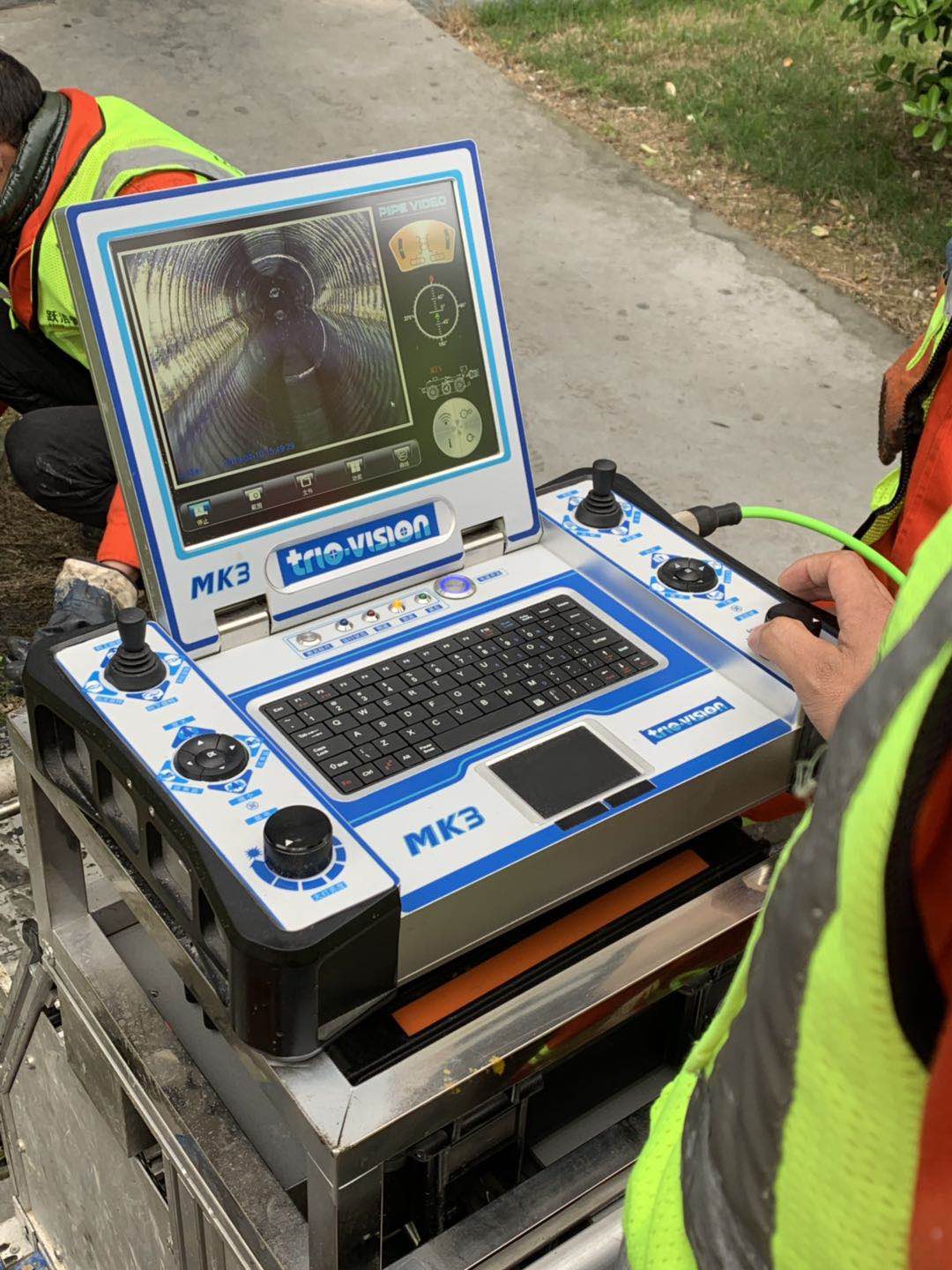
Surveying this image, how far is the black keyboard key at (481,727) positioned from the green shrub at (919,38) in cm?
320

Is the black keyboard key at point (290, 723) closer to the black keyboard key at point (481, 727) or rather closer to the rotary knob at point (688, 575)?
the black keyboard key at point (481, 727)

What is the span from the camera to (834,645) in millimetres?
1013

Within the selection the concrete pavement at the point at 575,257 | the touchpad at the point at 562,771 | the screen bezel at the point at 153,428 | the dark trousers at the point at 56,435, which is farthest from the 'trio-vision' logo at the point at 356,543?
the concrete pavement at the point at 575,257

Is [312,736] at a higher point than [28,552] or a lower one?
higher

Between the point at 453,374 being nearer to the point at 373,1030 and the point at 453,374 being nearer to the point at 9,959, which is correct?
the point at 373,1030

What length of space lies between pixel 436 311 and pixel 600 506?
0.75ft

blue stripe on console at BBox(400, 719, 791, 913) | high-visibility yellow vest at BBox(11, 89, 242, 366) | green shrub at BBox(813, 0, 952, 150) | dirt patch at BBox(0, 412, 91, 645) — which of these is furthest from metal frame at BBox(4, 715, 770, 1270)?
green shrub at BBox(813, 0, 952, 150)

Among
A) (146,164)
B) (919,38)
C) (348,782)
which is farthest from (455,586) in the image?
(919,38)

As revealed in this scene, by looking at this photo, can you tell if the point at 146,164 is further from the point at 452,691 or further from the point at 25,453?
the point at 452,691

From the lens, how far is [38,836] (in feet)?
3.45

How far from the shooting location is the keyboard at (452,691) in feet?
2.98

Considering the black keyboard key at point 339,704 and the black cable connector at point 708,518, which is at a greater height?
the black keyboard key at point 339,704

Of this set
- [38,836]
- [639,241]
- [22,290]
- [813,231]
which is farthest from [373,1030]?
[813,231]

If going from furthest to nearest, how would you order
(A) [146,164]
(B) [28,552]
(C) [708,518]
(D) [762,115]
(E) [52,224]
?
(D) [762,115]
(B) [28,552]
(A) [146,164]
(E) [52,224]
(C) [708,518]
